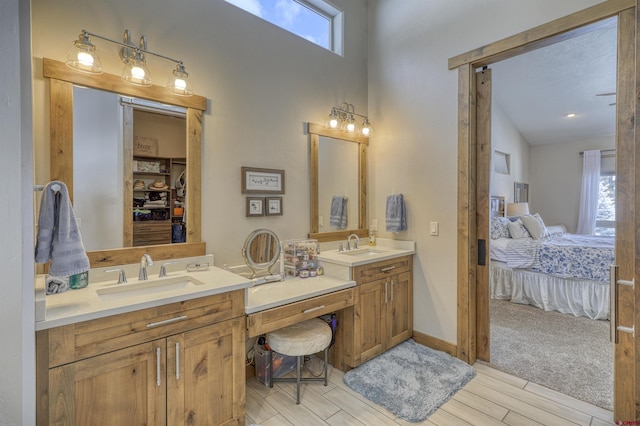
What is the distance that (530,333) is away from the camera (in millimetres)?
3031

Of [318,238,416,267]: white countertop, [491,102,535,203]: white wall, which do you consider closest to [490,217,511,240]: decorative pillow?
[491,102,535,203]: white wall

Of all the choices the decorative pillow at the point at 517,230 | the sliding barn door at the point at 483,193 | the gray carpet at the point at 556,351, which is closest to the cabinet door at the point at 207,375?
the sliding barn door at the point at 483,193

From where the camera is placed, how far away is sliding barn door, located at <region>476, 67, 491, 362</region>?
2.47m

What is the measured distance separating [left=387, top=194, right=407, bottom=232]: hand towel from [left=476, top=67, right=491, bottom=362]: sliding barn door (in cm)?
65

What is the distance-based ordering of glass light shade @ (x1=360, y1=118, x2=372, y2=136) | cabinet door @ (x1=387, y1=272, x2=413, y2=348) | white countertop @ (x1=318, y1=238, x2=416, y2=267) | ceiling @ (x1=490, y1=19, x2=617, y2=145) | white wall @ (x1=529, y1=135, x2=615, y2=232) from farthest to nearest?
1. white wall @ (x1=529, y1=135, x2=615, y2=232)
2. ceiling @ (x1=490, y1=19, x2=617, y2=145)
3. glass light shade @ (x1=360, y1=118, x2=372, y2=136)
4. cabinet door @ (x1=387, y1=272, x2=413, y2=348)
5. white countertop @ (x1=318, y1=238, x2=416, y2=267)

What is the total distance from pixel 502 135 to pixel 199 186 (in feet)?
19.1

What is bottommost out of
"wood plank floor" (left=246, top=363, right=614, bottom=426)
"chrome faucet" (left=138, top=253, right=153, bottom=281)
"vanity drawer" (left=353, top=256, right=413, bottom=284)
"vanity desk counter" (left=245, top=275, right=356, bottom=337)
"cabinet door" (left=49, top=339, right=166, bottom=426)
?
"wood plank floor" (left=246, top=363, right=614, bottom=426)

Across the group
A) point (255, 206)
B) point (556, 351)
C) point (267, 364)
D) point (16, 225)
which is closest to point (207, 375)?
point (267, 364)

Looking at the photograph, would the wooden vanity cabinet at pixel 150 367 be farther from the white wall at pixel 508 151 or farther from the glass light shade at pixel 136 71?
the white wall at pixel 508 151

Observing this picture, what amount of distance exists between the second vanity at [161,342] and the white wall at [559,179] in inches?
252

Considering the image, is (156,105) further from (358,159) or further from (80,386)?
(358,159)

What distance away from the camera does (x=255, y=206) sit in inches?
93.7

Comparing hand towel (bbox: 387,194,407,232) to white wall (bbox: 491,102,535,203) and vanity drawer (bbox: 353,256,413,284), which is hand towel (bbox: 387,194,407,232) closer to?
vanity drawer (bbox: 353,256,413,284)

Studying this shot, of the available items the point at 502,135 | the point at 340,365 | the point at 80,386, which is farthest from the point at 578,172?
the point at 80,386
